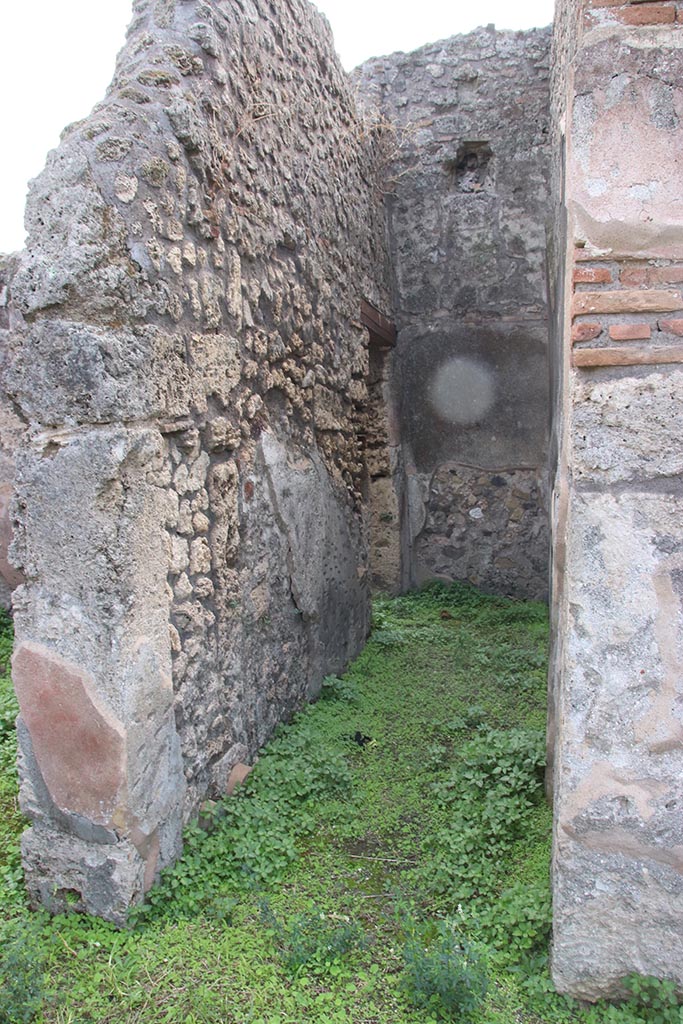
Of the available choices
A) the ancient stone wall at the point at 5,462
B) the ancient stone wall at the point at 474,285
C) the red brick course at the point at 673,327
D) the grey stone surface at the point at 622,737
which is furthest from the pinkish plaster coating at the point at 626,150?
the ancient stone wall at the point at 474,285

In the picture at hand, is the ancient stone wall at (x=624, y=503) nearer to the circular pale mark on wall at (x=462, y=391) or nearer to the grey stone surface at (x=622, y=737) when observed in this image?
the grey stone surface at (x=622, y=737)

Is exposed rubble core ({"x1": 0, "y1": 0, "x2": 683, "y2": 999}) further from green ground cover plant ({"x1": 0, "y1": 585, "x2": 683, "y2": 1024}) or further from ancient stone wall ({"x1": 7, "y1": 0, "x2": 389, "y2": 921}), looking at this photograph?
green ground cover plant ({"x1": 0, "y1": 585, "x2": 683, "y2": 1024})

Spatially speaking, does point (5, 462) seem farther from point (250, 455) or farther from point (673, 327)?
point (673, 327)

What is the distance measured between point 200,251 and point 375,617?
128 inches

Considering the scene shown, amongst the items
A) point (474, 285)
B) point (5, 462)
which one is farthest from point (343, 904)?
point (474, 285)

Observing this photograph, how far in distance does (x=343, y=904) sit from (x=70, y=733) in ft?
3.53

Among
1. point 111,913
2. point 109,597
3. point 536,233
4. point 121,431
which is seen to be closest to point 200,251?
point 121,431

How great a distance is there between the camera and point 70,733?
2.43 meters

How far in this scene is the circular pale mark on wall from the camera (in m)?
6.32

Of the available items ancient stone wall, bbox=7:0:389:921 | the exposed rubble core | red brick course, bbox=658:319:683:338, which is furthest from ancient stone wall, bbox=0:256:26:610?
red brick course, bbox=658:319:683:338

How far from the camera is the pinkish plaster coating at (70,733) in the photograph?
7.85ft

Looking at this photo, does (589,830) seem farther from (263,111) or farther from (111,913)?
(263,111)

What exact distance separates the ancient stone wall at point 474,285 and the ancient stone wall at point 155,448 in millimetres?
2627

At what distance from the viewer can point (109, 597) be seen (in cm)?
239
